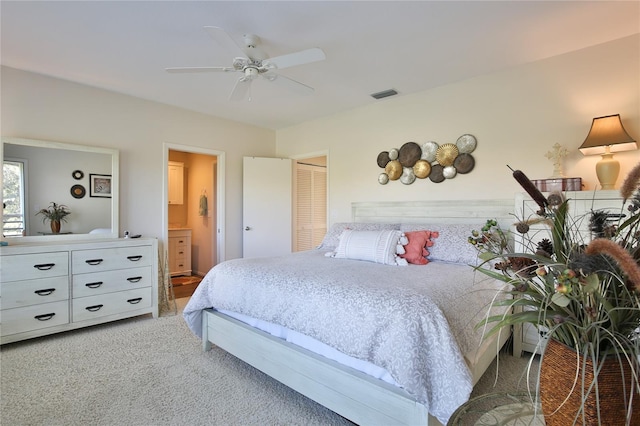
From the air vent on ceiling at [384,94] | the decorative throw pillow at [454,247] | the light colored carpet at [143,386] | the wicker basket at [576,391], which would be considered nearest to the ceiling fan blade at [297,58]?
the air vent on ceiling at [384,94]

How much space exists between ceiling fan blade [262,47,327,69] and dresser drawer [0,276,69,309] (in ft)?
9.01

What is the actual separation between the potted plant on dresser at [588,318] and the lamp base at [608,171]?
2188 mm

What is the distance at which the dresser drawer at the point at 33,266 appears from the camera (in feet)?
8.72

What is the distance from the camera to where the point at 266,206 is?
477 centimetres

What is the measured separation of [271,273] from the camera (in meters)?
2.14

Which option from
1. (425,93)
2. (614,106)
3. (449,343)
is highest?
(425,93)

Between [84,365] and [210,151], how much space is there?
2880mm

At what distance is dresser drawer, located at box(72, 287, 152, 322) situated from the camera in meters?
3.02

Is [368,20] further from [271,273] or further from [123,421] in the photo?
[123,421]

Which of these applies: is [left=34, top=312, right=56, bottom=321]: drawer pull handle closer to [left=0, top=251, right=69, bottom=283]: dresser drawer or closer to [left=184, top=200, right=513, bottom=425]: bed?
[left=0, top=251, right=69, bottom=283]: dresser drawer

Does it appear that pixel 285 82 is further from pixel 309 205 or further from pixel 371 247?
pixel 309 205

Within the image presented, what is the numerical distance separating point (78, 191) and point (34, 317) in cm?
128

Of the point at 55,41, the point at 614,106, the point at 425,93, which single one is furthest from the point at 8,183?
the point at 614,106

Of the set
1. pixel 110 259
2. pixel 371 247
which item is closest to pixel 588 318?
pixel 371 247
